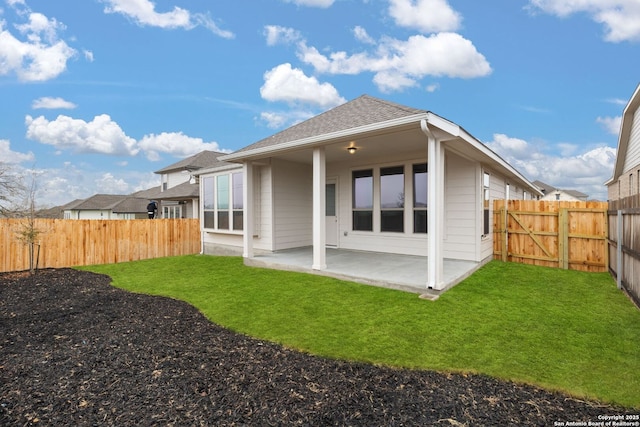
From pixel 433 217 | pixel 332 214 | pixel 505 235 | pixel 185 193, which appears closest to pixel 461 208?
pixel 505 235

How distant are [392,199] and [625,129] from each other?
350 inches

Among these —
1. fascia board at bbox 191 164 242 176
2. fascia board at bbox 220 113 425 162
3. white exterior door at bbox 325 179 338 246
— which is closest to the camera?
fascia board at bbox 220 113 425 162

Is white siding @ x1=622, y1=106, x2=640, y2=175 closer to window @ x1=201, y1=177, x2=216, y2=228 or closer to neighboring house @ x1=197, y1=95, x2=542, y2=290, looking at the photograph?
neighboring house @ x1=197, y1=95, x2=542, y2=290

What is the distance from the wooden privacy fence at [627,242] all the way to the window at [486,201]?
244cm

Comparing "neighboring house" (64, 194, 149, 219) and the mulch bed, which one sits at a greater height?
"neighboring house" (64, 194, 149, 219)

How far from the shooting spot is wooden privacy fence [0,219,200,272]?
8484 mm

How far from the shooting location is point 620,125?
1000 centimetres

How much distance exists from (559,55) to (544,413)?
1297 centimetres

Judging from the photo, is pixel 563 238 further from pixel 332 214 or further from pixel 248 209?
Answer: pixel 248 209

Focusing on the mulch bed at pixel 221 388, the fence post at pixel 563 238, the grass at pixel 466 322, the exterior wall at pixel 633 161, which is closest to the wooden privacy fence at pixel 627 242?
the grass at pixel 466 322

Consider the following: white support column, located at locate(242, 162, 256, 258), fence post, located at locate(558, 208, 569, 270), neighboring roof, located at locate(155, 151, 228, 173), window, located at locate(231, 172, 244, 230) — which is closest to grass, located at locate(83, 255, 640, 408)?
fence post, located at locate(558, 208, 569, 270)

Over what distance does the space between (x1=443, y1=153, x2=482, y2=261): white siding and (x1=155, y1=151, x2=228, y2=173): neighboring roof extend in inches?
729

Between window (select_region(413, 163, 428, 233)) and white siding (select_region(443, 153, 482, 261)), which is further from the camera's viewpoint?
window (select_region(413, 163, 428, 233))

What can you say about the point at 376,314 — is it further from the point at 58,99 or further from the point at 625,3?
the point at 58,99
